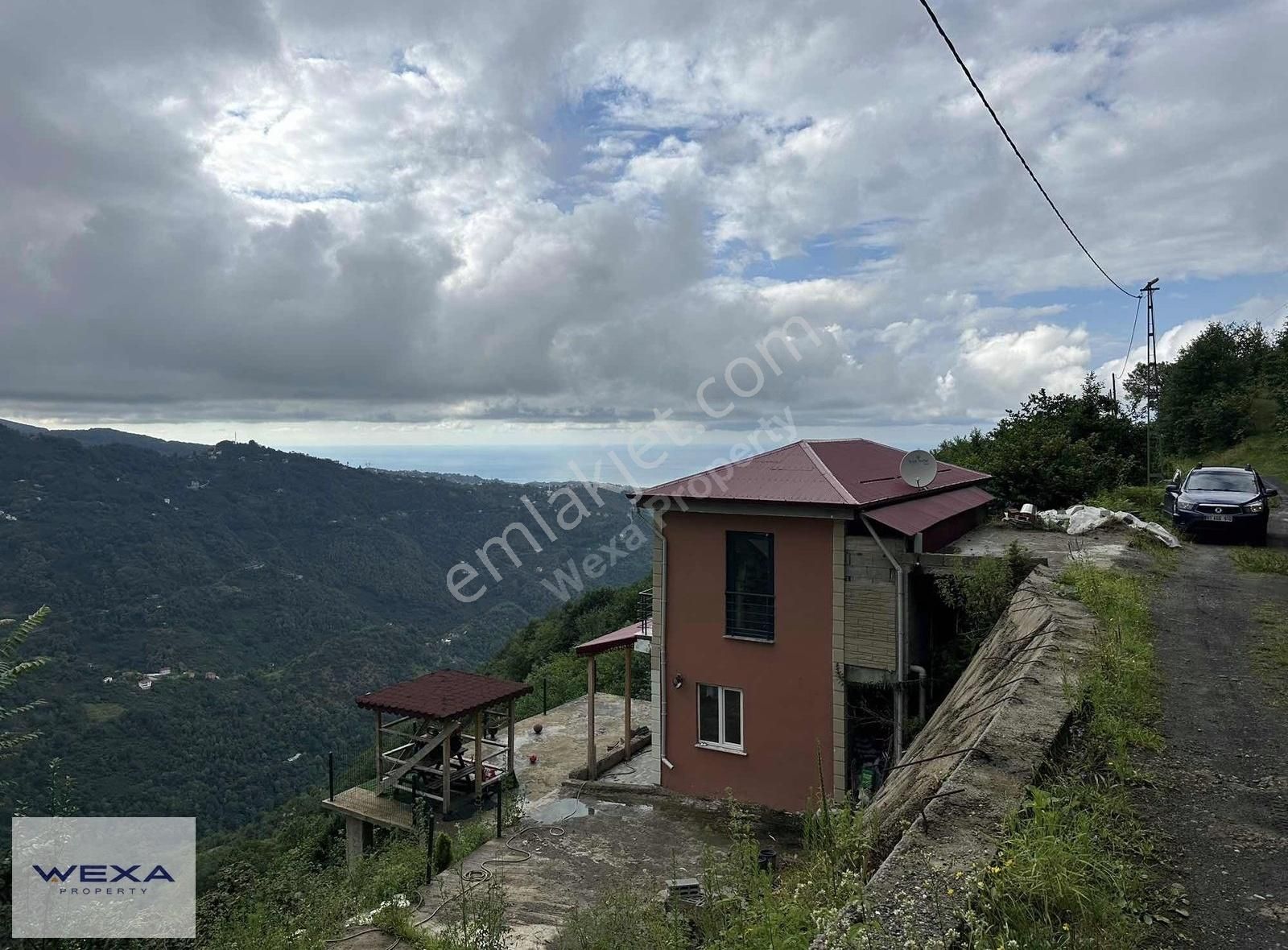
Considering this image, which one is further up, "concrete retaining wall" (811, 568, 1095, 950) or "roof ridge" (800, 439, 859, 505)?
"roof ridge" (800, 439, 859, 505)

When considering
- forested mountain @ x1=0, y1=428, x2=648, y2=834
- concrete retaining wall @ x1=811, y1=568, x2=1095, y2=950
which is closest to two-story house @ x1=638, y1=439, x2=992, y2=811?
concrete retaining wall @ x1=811, y1=568, x2=1095, y2=950

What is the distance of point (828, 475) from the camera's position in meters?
12.1

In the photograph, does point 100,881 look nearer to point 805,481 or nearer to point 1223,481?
point 805,481

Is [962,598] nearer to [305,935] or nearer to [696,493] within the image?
[696,493]

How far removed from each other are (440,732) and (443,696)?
648 mm

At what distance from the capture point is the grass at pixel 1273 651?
555cm

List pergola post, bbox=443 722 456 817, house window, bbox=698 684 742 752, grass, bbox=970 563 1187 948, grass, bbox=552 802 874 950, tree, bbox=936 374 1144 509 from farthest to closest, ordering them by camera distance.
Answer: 1. tree, bbox=936 374 1144 509
2. pergola post, bbox=443 722 456 817
3. house window, bbox=698 684 742 752
4. grass, bbox=552 802 874 950
5. grass, bbox=970 563 1187 948

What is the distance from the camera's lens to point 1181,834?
138 inches

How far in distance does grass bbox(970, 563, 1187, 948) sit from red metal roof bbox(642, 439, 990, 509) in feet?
21.7

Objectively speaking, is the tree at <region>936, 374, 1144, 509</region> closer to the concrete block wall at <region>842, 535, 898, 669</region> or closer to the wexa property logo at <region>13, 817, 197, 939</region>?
the concrete block wall at <region>842, 535, 898, 669</region>

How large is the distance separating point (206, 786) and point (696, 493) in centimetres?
4274

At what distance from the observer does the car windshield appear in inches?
506

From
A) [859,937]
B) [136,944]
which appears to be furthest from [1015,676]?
[136,944]

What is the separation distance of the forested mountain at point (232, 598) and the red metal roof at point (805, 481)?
753 cm
